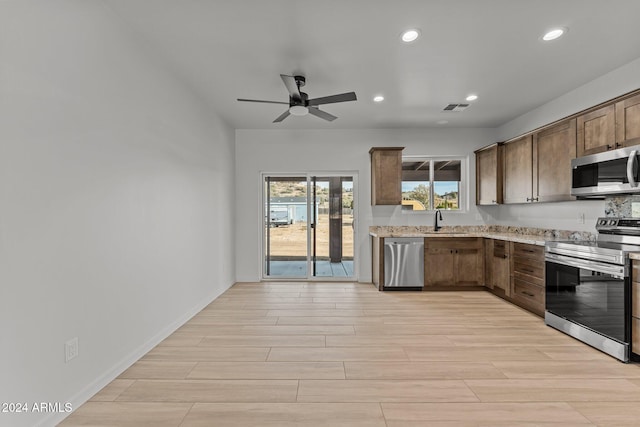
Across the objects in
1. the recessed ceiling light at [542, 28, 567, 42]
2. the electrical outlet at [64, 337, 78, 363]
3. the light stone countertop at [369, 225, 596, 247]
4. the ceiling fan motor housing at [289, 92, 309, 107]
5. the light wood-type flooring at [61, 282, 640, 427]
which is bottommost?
the light wood-type flooring at [61, 282, 640, 427]

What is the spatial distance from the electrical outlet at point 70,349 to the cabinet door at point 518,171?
506 centimetres

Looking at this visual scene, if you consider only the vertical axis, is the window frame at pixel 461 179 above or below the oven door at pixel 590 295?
above

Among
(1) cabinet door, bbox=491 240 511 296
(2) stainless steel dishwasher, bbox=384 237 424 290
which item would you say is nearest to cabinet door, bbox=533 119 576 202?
(1) cabinet door, bbox=491 240 511 296

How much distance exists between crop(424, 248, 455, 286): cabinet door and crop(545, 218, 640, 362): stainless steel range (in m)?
1.56

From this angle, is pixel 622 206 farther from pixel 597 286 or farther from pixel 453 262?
pixel 453 262

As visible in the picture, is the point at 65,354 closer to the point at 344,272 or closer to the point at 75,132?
the point at 75,132

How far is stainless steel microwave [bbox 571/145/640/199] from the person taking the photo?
2766mm

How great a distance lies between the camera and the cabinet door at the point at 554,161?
3561 mm

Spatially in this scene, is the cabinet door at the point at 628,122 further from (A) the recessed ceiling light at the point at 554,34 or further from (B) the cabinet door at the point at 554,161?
(A) the recessed ceiling light at the point at 554,34

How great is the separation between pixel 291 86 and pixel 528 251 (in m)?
3.41

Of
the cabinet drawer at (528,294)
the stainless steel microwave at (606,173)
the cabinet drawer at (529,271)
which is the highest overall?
the stainless steel microwave at (606,173)

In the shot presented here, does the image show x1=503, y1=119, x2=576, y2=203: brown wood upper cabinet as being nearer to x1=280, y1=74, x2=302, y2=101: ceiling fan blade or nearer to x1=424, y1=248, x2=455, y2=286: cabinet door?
x1=424, y1=248, x2=455, y2=286: cabinet door

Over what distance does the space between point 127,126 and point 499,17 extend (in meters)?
3.08

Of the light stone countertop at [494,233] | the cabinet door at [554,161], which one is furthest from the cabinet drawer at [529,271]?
the cabinet door at [554,161]
